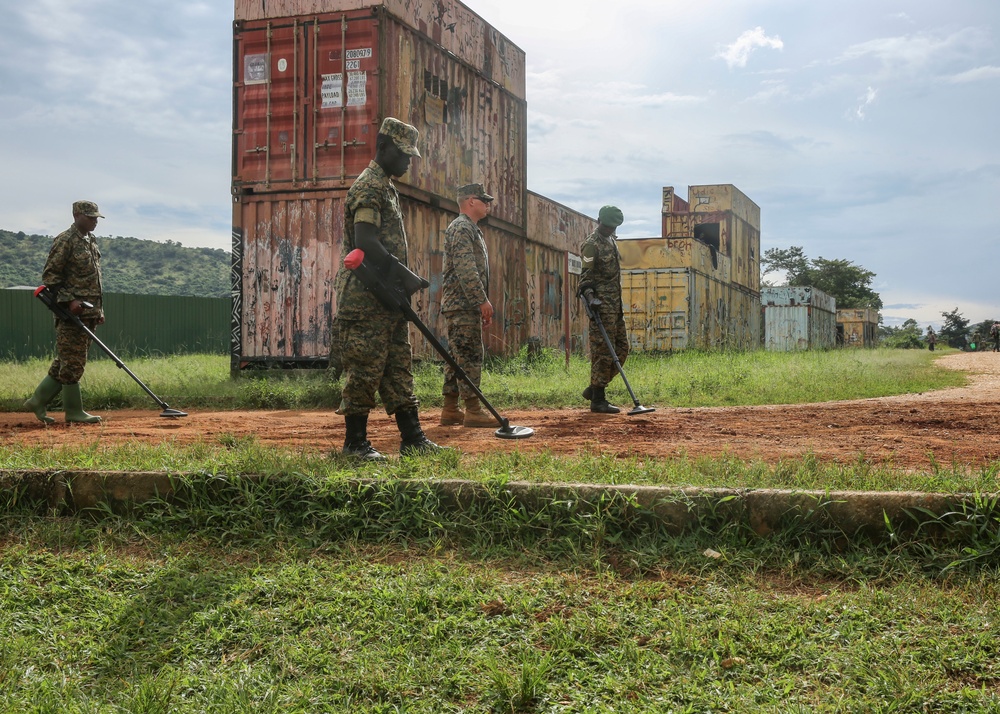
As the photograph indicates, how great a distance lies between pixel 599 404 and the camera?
752 cm

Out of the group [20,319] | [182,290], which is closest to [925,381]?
[20,319]

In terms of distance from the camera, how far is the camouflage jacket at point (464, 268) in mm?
6465

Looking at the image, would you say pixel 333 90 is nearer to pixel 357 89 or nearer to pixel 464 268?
pixel 357 89

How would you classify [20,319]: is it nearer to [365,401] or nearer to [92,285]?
[92,285]

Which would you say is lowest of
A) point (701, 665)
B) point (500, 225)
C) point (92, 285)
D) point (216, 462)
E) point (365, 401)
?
point (701, 665)

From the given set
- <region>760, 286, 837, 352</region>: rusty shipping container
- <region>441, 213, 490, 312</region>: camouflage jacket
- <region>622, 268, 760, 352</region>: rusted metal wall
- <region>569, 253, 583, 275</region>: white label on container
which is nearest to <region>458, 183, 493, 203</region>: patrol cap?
<region>441, 213, 490, 312</region>: camouflage jacket

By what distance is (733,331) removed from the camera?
23.9 m

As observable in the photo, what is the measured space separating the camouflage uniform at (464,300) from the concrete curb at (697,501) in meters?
2.90

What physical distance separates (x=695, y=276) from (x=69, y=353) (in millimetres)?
14969

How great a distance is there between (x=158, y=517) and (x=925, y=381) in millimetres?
10820

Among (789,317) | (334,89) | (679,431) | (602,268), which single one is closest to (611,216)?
(602,268)

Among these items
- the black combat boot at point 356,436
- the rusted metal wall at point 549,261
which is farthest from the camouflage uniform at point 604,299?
the rusted metal wall at point 549,261

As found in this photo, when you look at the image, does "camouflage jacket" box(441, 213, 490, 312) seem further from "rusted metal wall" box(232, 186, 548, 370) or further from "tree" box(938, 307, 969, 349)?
"tree" box(938, 307, 969, 349)

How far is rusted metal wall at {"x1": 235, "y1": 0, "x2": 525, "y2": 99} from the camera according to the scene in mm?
10102
